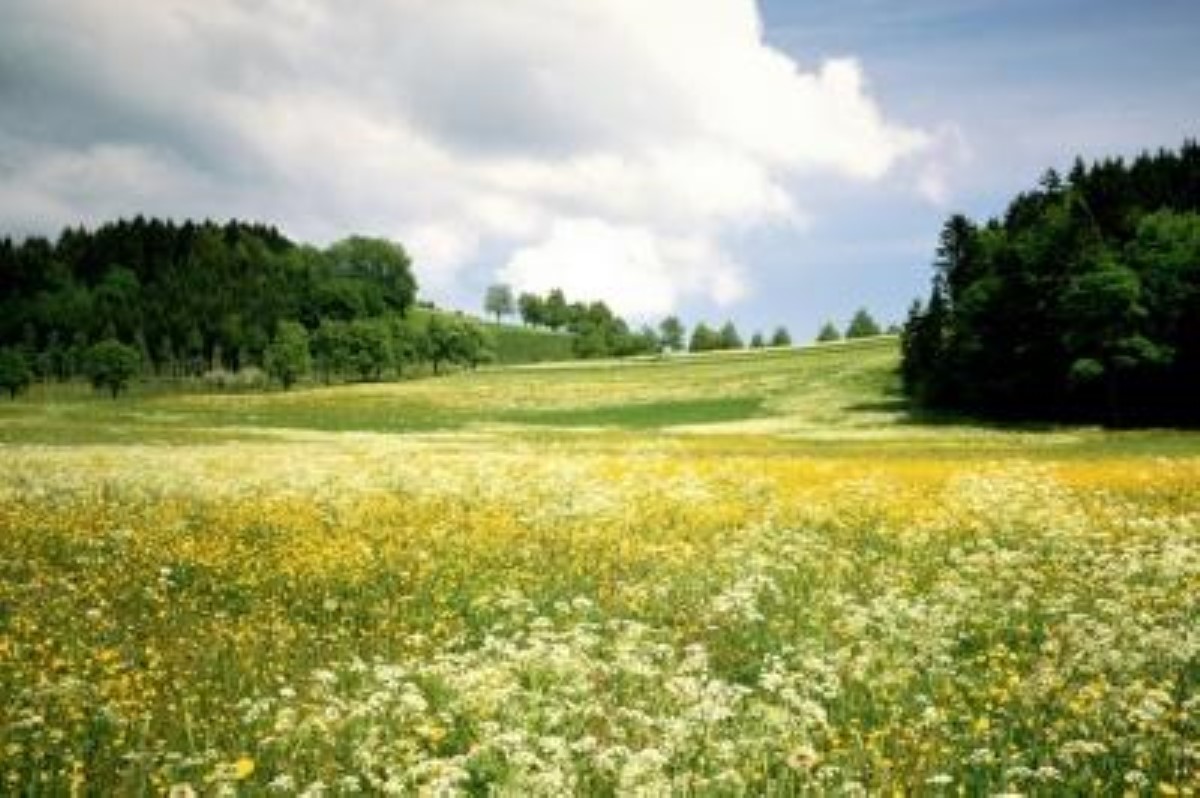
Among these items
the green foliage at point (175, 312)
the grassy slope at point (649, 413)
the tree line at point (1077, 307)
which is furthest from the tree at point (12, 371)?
the tree line at point (1077, 307)

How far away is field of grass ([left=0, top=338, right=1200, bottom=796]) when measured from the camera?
26.7 ft

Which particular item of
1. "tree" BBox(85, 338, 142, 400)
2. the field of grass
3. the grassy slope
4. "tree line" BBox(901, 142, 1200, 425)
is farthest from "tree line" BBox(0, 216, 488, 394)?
the field of grass

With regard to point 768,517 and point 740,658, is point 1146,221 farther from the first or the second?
point 740,658

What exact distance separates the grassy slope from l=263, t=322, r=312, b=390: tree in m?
24.3

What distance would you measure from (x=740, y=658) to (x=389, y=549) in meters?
6.98

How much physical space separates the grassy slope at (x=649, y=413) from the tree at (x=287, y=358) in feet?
79.7

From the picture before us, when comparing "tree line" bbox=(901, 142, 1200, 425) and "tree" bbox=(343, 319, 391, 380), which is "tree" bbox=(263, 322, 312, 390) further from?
"tree line" bbox=(901, 142, 1200, 425)

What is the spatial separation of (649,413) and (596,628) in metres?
71.1

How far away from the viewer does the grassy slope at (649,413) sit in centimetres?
5225

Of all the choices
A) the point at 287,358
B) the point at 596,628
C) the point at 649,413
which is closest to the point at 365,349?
the point at 287,358

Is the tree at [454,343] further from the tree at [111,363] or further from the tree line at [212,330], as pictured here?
the tree at [111,363]

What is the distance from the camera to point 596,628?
1263 cm

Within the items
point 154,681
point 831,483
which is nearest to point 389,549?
point 154,681

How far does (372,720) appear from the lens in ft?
28.8
